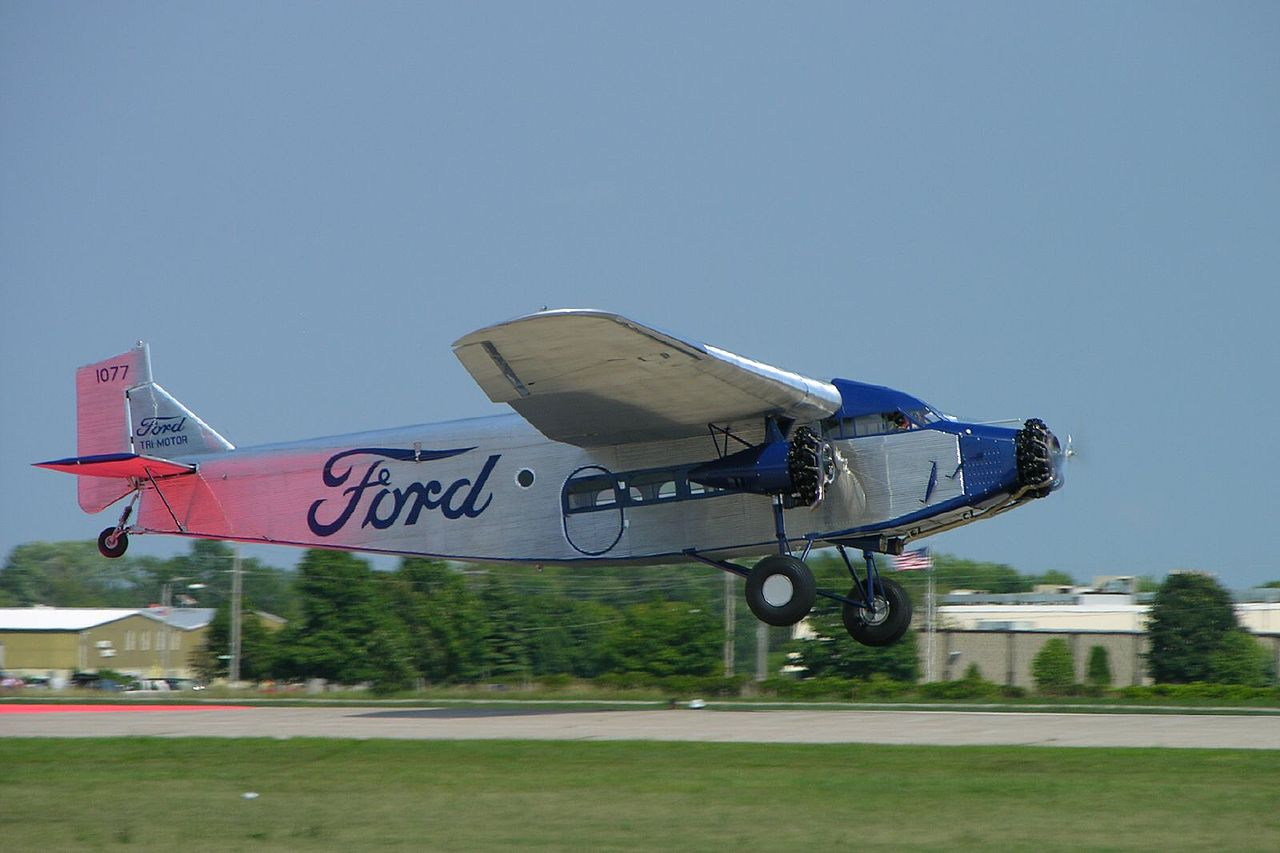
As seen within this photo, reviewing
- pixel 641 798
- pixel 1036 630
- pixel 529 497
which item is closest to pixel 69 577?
pixel 1036 630

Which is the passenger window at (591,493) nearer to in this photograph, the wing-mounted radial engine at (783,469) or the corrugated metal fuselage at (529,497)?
the corrugated metal fuselage at (529,497)

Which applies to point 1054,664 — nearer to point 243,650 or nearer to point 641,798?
point 243,650

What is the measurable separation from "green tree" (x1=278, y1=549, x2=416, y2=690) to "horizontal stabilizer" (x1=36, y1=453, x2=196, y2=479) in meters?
22.4

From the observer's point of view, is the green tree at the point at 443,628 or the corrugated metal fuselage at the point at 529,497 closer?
the corrugated metal fuselage at the point at 529,497

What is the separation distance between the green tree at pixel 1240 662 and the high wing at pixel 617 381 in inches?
1154

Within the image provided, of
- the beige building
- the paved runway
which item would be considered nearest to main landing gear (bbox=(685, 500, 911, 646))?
the paved runway

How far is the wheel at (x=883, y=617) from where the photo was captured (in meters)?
22.7

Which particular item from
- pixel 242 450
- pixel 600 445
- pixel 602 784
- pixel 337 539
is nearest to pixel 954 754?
pixel 602 784

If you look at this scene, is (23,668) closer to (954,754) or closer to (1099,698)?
(1099,698)

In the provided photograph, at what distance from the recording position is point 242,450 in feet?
83.8

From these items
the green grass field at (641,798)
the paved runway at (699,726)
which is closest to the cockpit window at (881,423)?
the paved runway at (699,726)

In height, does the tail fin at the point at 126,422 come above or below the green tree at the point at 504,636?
above

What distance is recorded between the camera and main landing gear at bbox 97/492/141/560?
25.6 m

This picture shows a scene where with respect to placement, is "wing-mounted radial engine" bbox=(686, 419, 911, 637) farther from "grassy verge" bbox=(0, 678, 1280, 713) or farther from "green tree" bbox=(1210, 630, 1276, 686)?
"green tree" bbox=(1210, 630, 1276, 686)
